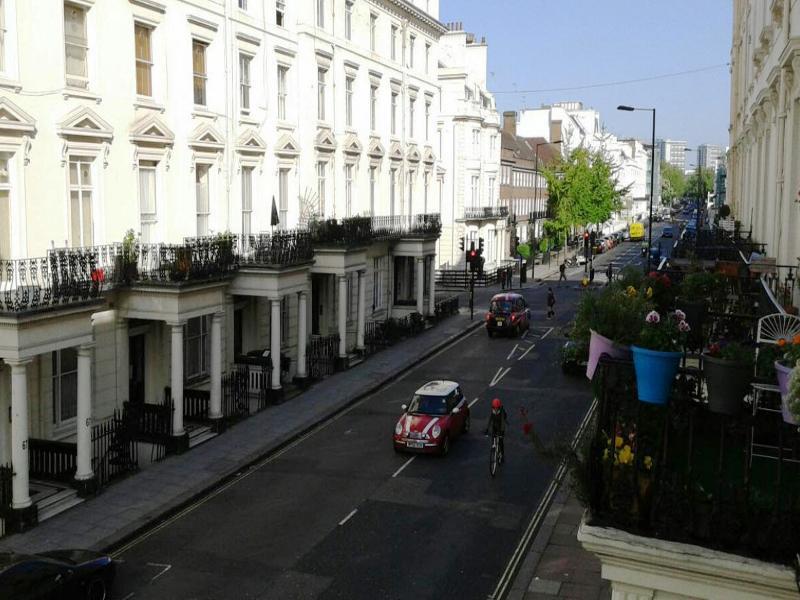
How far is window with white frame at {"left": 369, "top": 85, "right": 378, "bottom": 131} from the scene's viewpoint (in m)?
35.7

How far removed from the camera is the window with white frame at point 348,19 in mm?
32781

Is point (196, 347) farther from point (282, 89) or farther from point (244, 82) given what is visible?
point (282, 89)

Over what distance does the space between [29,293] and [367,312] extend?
21.6m

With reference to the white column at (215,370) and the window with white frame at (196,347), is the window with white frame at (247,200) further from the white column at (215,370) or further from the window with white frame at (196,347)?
the white column at (215,370)

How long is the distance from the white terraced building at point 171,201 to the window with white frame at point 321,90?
0.09m

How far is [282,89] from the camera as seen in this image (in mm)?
28547

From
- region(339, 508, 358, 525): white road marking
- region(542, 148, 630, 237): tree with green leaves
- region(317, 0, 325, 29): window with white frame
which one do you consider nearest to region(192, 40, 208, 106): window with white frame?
region(317, 0, 325, 29): window with white frame

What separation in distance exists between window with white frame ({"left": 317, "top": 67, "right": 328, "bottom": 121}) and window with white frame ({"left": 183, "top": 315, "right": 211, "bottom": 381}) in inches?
412

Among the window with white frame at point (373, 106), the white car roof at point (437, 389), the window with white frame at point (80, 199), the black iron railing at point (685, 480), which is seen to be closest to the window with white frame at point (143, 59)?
the window with white frame at point (80, 199)

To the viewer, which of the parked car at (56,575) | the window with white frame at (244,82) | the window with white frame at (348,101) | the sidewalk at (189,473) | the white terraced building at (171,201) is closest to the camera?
the parked car at (56,575)

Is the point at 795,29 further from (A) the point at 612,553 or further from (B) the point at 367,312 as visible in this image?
(B) the point at 367,312

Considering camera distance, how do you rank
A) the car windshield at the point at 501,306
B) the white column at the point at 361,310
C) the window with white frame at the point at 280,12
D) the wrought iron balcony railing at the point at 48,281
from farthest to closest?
the car windshield at the point at 501,306 < the white column at the point at 361,310 < the window with white frame at the point at 280,12 < the wrought iron balcony railing at the point at 48,281

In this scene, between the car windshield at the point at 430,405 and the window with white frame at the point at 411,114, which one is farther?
the window with white frame at the point at 411,114

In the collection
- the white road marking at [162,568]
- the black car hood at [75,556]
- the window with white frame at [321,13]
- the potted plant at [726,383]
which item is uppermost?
the window with white frame at [321,13]
